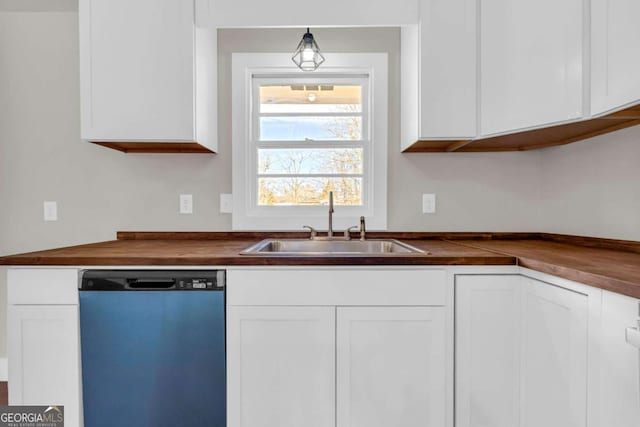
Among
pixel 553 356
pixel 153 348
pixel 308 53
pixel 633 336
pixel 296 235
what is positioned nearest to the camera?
pixel 633 336

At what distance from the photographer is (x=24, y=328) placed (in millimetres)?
1373

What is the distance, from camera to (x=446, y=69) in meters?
1.65

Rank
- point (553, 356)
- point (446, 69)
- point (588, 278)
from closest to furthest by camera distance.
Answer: point (588, 278) → point (553, 356) → point (446, 69)

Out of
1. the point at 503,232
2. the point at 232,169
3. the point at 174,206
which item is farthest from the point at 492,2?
the point at 174,206

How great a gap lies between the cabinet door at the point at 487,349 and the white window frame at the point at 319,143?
79 cm

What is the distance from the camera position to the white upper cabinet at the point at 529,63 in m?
1.24

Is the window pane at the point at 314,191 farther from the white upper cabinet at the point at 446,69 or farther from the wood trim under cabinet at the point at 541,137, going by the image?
the white upper cabinet at the point at 446,69

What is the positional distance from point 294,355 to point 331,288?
313mm

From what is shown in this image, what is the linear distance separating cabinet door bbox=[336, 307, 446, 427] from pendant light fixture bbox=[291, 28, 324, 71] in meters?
1.34

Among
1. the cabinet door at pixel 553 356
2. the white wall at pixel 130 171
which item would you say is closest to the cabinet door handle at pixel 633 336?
the cabinet door at pixel 553 356

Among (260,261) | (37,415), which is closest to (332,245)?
(260,261)

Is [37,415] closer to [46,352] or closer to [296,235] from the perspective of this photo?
[46,352]

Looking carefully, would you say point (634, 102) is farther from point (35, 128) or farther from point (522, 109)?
point (35, 128)

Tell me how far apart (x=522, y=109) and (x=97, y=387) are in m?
2.13
